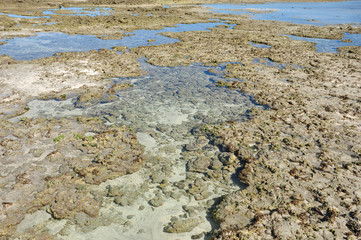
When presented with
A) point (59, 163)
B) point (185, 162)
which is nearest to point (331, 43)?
point (185, 162)

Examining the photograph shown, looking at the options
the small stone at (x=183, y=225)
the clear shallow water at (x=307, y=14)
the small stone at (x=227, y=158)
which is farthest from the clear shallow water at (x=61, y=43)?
the clear shallow water at (x=307, y=14)

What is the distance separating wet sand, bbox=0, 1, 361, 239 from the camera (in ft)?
23.0

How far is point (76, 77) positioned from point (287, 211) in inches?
618

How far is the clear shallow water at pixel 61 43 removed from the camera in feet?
76.1

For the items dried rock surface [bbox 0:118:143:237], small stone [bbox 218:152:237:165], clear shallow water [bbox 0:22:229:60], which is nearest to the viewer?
dried rock surface [bbox 0:118:143:237]

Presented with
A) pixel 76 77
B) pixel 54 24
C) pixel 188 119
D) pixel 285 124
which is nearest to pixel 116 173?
pixel 188 119

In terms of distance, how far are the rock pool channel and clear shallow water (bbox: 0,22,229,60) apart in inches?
412

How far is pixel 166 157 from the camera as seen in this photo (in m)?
9.92

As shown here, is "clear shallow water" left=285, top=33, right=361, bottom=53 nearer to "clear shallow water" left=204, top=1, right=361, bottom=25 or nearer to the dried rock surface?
"clear shallow water" left=204, top=1, right=361, bottom=25

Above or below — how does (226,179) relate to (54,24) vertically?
below

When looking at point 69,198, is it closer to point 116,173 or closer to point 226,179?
point 116,173

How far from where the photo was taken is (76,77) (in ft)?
57.1

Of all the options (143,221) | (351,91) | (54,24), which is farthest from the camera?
(54,24)

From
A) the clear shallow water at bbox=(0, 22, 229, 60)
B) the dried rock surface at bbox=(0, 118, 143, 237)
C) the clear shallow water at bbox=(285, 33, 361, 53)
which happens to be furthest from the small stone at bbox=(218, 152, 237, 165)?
the clear shallow water at bbox=(285, 33, 361, 53)
